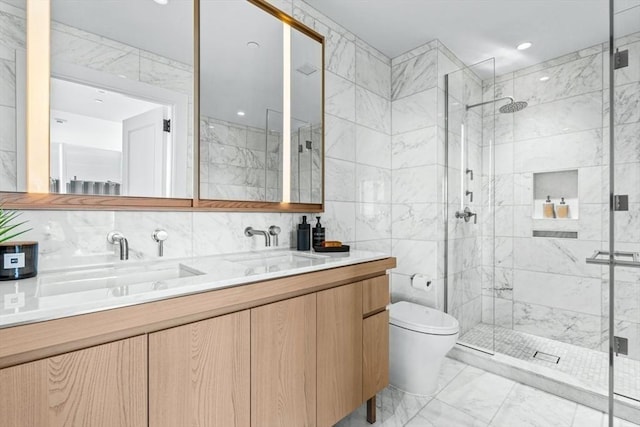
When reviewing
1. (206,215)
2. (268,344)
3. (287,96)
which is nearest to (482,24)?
(287,96)

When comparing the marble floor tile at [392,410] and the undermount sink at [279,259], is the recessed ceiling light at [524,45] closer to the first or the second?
the undermount sink at [279,259]

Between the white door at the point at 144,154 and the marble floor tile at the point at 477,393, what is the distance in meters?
2.08

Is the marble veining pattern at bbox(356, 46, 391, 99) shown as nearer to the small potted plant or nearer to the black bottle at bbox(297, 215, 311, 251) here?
the black bottle at bbox(297, 215, 311, 251)

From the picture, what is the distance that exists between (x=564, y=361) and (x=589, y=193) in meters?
1.39

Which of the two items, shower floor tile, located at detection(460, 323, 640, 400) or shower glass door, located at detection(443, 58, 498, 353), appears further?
shower glass door, located at detection(443, 58, 498, 353)

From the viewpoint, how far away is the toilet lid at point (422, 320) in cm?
188

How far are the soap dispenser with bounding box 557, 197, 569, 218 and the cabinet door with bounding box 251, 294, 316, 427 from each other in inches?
103

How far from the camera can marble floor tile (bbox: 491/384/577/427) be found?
172 centimetres

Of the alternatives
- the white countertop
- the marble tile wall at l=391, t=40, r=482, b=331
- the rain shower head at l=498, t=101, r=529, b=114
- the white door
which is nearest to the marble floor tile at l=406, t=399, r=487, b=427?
the marble tile wall at l=391, t=40, r=482, b=331

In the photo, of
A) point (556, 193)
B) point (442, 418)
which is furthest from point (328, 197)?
point (556, 193)

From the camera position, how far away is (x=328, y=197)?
85.2 inches

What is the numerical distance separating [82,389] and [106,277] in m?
0.46

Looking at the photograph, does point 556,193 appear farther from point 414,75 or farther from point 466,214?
point 414,75

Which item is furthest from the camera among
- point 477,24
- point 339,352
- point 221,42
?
point 477,24
